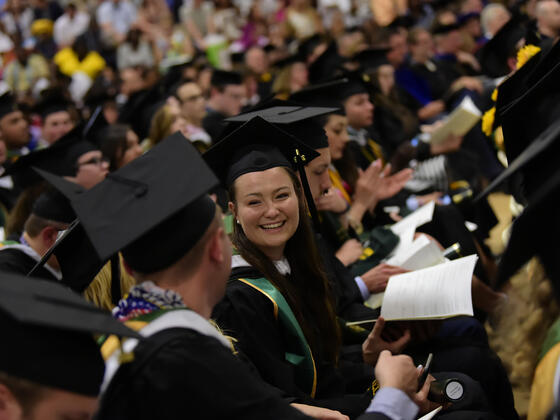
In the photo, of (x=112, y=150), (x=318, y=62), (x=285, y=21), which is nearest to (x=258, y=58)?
(x=285, y=21)

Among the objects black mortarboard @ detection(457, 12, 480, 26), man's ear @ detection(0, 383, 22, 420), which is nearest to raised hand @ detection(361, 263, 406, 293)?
man's ear @ detection(0, 383, 22, 420)

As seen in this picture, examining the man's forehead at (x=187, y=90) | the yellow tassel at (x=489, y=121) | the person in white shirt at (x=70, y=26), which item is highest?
the yellow tassel at (x=489, y=121)

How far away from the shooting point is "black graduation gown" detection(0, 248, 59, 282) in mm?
2762

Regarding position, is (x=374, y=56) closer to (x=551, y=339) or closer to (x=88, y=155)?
(x=88, y=155)

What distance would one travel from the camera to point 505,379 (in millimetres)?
2713

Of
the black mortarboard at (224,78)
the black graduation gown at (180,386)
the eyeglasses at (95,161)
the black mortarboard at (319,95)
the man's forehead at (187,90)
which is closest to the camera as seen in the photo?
the black graduation gown at (180,386)

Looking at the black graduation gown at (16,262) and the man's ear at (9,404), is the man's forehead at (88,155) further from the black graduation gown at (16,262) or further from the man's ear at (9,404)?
the man's ear at (9,404)

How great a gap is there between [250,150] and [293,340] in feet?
2.51

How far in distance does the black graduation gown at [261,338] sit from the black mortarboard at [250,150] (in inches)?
16.6

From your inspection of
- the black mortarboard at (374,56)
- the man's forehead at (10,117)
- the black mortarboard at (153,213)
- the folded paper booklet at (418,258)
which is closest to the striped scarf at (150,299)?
the black mortarboard at (153,213)

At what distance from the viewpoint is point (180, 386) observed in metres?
1.47

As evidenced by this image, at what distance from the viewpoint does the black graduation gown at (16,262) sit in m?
2.76

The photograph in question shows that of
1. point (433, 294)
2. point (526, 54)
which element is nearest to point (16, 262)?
point (433, 294)

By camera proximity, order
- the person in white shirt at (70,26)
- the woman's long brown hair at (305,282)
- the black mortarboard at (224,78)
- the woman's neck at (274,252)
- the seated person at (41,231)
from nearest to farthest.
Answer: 1. the woman's long brown hair at (305,282)
2. the woman's neck at (274,252)
3. the seated person at (41,231)
4. the black mortarboard at (224,78)
5. the person in white shirt at (70,26)
